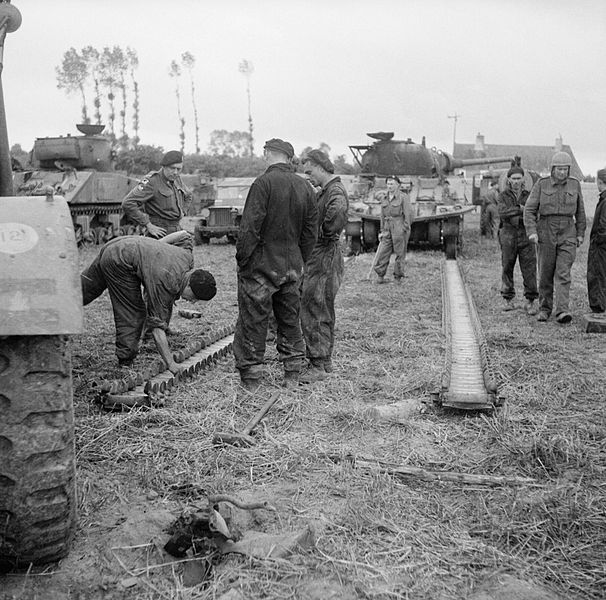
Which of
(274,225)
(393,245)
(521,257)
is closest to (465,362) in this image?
(274,225)

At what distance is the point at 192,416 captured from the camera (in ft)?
16.1

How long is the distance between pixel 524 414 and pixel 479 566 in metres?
2.21

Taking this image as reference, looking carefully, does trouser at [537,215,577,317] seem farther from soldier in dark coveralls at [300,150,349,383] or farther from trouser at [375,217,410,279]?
trouser at [375,217,410,279]

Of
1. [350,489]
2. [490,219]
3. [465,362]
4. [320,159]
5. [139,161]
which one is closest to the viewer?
[350,489]

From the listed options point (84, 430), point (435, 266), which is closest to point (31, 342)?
point (84, 430)

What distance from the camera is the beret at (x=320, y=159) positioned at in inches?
262

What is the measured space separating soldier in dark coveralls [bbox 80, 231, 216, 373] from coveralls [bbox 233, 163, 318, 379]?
444mm

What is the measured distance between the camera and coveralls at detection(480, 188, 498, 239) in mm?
22375

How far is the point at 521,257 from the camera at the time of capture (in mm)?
9875

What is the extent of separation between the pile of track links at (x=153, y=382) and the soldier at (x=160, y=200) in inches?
57.4

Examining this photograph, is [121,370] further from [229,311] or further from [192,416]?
[229,311]

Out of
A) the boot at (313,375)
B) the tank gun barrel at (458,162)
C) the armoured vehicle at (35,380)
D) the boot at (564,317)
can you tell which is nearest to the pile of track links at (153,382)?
the boot at (313,375)

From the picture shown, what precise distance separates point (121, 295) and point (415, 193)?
1333cm

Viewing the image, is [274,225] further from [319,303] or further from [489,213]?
[489,213]
